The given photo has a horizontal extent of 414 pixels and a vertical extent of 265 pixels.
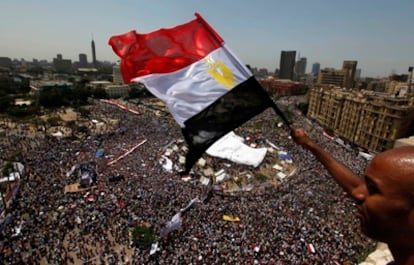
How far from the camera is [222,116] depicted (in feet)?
15.3

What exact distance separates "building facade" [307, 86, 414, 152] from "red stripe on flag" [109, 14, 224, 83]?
112ft

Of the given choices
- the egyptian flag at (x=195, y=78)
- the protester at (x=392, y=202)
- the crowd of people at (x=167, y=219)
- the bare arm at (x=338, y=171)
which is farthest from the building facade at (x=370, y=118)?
the protester at (x=392, y=202)

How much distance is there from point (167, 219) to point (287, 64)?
166 m

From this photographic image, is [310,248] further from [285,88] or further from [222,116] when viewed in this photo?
[285,88]

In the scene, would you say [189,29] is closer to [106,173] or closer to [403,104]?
[106,173]

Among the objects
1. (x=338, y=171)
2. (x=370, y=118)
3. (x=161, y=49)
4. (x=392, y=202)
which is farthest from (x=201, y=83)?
(x=370, y=118)

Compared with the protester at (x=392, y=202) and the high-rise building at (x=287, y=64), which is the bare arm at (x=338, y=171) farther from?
the high-rise building at (x=287, y=64)

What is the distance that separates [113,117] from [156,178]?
96.9 feet

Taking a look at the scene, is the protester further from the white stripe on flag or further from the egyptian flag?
the white stripe on flag

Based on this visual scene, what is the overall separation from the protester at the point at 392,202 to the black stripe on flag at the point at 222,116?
9.96 feet

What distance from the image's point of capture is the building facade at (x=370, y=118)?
3048cm

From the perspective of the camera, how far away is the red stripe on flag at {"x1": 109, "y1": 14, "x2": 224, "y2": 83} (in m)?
4.87

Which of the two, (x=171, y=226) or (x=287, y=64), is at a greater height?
(x=287, y=64)

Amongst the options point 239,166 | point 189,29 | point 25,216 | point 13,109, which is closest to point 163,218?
point 25,216
